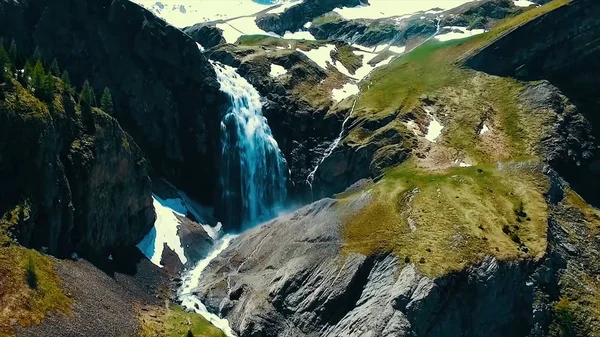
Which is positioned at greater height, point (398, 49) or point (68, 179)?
point (398, 49)

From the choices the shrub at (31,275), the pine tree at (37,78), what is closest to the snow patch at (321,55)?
the pine tree at (37,78)

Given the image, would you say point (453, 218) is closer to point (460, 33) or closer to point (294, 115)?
point (294, 115)

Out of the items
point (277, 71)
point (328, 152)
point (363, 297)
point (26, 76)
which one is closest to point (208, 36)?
point (277, 71)

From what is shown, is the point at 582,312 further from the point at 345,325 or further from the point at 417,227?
the point at 345,325

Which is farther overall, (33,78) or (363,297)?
(33,78)

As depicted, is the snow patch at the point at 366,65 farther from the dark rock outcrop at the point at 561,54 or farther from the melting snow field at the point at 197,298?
the melting snow field at the point at 197,298

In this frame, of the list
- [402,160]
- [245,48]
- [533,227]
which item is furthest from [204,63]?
[533,227]
